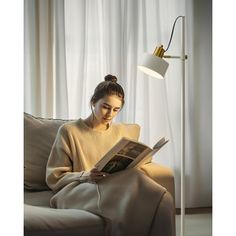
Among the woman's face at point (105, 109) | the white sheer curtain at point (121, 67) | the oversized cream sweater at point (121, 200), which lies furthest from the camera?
the white sheer curtain at point (121, 67)

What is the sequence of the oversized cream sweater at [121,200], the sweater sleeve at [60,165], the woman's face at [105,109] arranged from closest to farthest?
the oversized cream sweater at [121,200] → the sweater sleeve at [60,165] → the woman's face at [105,109]

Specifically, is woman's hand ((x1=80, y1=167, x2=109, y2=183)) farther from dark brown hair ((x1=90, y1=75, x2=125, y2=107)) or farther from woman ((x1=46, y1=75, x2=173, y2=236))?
dark brown hair ((x1=90, y1=75, x2=125, y2=107))

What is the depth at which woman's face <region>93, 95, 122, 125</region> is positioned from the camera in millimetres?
1448

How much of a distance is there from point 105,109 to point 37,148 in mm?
244

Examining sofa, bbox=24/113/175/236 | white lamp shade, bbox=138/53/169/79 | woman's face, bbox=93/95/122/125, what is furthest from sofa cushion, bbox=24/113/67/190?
white lamp shade, bbox=138/53/169/79

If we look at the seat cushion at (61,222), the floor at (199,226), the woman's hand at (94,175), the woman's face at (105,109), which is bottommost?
the floor at (199,226)

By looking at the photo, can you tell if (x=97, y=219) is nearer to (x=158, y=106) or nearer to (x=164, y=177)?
(x=164, y=177)

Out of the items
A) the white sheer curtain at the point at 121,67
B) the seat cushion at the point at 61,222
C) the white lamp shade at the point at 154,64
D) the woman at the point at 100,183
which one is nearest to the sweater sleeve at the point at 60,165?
the woman at the point at 100,183

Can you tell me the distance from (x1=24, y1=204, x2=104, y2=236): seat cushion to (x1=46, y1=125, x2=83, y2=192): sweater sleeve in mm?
118

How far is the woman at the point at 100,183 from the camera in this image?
1.22 m

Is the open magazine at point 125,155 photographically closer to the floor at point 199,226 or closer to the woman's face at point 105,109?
the woman's face at point 105,109

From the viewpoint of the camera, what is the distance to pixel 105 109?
145 cm

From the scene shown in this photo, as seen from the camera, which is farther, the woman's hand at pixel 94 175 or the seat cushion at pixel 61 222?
the woman's hand at pixel 94 175

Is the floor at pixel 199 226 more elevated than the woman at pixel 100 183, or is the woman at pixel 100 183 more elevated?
the woman at pixel 100 183
